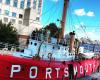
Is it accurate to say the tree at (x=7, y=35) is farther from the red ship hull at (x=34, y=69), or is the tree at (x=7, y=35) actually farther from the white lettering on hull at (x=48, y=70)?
the red ship hull at (x=34, y=69)

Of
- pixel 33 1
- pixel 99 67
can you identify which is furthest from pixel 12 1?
pixel 99 67

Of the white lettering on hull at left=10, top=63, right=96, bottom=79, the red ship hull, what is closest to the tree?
the white lettering on hull at left=10, top=63, right=96, bottom=79

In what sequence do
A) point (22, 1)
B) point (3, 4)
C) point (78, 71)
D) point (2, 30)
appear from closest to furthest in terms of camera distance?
point (78, 71) → point (2, 30) → point (3, 4) → point (22, 1)

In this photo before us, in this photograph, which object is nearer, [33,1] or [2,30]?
[2,30]

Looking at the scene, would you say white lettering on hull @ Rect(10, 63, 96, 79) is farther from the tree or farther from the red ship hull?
the tree

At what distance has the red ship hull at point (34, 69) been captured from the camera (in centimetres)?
2753

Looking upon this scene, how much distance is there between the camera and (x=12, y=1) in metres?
95.2

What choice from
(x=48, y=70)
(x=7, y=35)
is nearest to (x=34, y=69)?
(x=48, y=70)

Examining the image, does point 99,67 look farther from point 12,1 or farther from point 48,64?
point 12,1

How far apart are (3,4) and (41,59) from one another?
62927 mm

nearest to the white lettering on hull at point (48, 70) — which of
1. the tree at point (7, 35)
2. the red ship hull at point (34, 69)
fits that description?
the red ship hull at point (34, 69)

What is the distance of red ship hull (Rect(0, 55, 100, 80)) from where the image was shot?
90.3 ft

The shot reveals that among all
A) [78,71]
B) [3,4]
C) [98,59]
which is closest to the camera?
[78,71]

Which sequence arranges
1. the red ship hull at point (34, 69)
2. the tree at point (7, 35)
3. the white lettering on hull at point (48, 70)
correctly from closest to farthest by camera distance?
the red ship hull at point (34, 69) → the white lettering on hull at point (48, 70) → the tree at point (7, 35)
